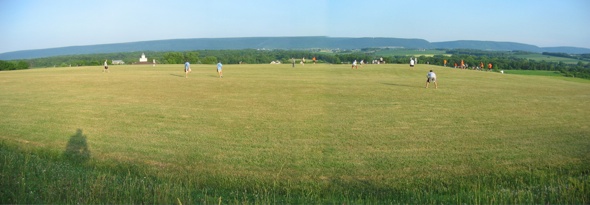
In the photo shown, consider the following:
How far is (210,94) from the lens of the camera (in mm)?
26047

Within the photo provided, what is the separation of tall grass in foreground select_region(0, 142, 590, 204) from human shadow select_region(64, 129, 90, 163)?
33 cm

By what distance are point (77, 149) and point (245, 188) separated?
622 centimetres

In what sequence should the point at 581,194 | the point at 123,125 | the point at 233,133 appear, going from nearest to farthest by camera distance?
the point at 581,194, the point at 233,133, the point at 123,125

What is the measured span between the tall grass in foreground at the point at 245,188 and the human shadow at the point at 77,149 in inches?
12.9

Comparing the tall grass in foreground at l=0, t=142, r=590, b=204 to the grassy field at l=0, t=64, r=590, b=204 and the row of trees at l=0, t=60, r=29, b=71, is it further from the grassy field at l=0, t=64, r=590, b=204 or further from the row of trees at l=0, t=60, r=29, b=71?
the row of trees at l=0, t=60, r=29, b=71

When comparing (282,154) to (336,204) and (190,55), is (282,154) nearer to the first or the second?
(336,204)

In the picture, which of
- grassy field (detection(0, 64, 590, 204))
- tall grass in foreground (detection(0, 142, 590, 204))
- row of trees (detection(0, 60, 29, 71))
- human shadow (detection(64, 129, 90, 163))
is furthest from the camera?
Answer: row of trees (detection(0, 60, 29, 71))

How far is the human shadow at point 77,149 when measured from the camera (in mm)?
11248

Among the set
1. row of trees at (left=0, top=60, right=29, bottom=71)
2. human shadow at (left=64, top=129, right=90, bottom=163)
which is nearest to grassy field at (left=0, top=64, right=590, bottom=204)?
human shadow at (left=64, top=129, right=90, bottom=163)

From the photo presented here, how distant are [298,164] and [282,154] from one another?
1.00 metres

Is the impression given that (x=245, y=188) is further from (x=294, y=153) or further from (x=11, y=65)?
(x=11, y=65)

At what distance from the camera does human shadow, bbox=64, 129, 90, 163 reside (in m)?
11.2

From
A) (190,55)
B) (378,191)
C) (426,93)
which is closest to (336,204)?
(378,191)

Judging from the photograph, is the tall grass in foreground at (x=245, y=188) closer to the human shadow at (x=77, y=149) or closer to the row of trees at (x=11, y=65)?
the human shadow at (x=77, y=149)
